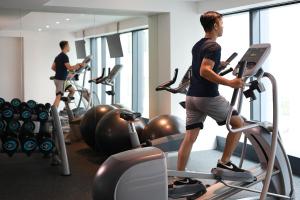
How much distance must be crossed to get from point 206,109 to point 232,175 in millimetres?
544

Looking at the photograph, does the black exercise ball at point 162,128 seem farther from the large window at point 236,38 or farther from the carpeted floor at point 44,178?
the large window at point 236,38

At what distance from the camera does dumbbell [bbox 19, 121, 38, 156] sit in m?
4.31

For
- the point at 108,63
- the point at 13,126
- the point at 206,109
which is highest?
the point at 108,63

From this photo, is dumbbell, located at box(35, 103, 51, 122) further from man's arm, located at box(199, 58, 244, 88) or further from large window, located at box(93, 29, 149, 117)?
man's arm, located at box(199, 58, 244, 88)

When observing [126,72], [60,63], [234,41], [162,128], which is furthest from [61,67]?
[234,41]

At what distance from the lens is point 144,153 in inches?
92.9

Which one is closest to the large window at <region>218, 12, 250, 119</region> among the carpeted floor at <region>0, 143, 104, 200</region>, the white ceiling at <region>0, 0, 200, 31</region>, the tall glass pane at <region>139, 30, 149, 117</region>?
the white ceiling at <region>0, 0, 200, 31</region>

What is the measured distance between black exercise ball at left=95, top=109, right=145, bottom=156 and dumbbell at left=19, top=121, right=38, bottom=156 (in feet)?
2.73

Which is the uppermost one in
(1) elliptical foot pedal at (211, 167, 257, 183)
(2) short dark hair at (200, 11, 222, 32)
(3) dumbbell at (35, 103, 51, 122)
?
(2) short dark hair at (200, 11, 222, 32)

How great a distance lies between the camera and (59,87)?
552 centimetres

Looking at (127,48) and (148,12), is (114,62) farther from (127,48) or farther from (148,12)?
(148,12)

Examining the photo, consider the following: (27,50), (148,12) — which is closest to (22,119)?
(27,50)

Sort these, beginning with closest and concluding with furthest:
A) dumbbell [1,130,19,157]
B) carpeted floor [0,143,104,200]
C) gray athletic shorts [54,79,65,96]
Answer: carpeted floor [0,143,104,200] < dumbbell [1,130,19,157] < gray athletic shorts [54,79,65,96]

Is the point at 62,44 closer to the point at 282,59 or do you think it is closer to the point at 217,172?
the point at 282,59
